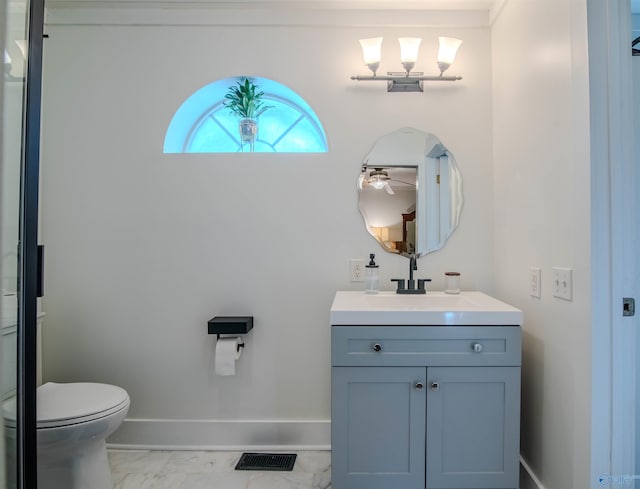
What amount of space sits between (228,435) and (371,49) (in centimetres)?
225

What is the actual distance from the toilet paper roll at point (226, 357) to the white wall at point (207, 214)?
6.5 inches

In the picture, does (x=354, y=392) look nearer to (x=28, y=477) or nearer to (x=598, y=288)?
(x=598, y=288)

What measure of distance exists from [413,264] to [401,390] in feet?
2.27

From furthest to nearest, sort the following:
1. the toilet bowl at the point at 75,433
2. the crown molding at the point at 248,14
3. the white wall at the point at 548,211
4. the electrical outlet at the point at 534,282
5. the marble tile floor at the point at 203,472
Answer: the crown molding at the point at 248,14, the marble tile floor at the point at 203,472, the electrical outlet at the point at 534,282, the toilet bowl at the point at 75,433, the white wall at the point at 548,211

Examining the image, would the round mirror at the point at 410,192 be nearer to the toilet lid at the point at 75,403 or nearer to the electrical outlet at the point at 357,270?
the electrical outlet at the point at 357,270

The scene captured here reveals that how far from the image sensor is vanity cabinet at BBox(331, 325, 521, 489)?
144 cm

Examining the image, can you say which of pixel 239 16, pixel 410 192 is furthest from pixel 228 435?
pixel 239 16

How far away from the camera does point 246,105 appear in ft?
6.78

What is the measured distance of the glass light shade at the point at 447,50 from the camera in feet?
6.11

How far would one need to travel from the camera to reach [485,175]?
2008 mm

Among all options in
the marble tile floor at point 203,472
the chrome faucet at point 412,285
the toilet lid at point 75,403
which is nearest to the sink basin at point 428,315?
the chrome faucet at point 412,285

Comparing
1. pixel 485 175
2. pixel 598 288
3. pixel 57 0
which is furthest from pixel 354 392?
pixel 57 0

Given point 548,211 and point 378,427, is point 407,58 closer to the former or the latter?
point 548,211

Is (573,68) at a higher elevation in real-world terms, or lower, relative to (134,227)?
higher
